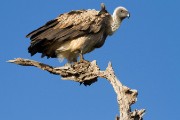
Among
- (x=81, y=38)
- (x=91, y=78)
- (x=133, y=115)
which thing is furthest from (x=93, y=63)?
(x=133, y=115)

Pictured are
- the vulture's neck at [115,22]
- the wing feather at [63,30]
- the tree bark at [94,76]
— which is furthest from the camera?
the vulture's neck at [115,22]

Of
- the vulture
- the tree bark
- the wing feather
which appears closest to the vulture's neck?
the vulture

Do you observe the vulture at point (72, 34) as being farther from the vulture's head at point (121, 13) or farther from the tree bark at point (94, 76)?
the tree bark at point (94, 76)

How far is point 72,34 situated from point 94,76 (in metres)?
1.37

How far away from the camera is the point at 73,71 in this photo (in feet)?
37.5

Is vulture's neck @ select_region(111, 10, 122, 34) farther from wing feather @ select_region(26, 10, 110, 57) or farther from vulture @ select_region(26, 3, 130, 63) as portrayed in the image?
wing feather @ select_region(26, 10, 110, 57)

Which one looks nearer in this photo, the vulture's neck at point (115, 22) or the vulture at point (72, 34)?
the vulture at point (72, 34)

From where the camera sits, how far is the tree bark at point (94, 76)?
32.3 ft

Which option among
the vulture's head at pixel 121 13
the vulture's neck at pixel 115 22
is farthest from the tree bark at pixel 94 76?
the vulture's head at pixel 121 13

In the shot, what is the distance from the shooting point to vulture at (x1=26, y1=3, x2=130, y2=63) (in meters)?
12.0

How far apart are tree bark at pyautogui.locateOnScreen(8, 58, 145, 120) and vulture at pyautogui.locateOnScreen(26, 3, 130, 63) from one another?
0.55 metres

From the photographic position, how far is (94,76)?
36.9 ft

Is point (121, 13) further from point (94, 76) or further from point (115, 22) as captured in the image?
point (94, 76)

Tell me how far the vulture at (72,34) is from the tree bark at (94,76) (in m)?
0.55
